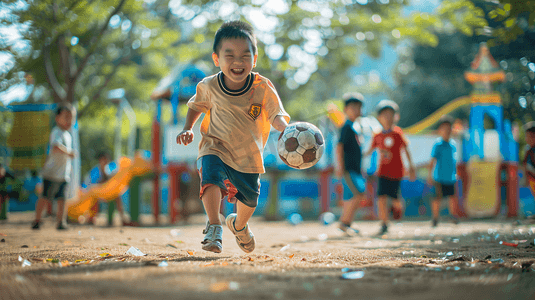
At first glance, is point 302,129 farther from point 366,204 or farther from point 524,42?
point 366,204

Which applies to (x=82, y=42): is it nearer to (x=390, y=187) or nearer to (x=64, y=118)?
(x=64, y=118)

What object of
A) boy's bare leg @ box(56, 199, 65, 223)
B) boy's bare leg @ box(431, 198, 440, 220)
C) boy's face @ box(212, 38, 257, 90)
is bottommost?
boy's bare leg @ box(431, 198, 440, 220)

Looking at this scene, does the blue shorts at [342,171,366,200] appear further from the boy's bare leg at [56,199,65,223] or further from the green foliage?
the boy's bare leg at [56,199,65,223]

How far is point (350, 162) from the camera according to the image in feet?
21.7

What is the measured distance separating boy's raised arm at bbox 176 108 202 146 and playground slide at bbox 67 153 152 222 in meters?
5.65

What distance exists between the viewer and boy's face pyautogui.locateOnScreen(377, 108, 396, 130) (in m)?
6.96

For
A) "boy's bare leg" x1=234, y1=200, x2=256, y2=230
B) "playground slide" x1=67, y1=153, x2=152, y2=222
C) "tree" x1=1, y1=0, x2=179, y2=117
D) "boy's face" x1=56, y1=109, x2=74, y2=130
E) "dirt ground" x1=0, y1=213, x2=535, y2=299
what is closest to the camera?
"dirt ground" x1=0, y1=213, x2=535, y2=299

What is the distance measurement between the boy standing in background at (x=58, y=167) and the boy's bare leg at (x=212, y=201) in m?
4.53

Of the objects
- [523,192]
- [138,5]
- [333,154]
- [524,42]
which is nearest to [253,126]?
[524,42]

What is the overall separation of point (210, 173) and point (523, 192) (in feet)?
34.7

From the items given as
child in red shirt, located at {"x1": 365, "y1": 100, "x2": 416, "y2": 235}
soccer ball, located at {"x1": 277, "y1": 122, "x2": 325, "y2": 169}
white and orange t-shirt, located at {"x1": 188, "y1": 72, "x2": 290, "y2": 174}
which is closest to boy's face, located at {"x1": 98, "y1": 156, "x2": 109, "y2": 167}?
child in red shirt, located at {"x1": 365, "y1": 100, "x2": 416, "y2": 235}

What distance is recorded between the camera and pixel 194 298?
6.17 ft

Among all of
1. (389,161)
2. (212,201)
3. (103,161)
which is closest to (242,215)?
(212,201)

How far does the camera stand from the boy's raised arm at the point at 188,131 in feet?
11.4
